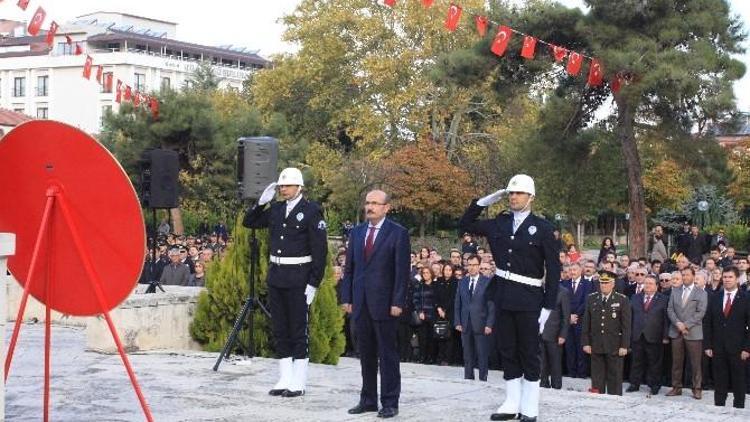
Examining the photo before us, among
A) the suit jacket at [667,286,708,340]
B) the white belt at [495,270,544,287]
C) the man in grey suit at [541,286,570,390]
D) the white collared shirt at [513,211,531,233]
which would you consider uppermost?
the white collared shirt at [513,211,531,233]

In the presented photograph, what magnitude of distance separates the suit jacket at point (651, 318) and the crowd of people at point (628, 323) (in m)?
0.01

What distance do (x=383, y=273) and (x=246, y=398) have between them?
57.2 inches

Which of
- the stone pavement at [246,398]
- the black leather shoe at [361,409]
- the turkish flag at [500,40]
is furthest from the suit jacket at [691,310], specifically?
the turkish flag at [500,40]

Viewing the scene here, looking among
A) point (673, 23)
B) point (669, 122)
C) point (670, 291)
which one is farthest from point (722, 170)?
point (670, 291)

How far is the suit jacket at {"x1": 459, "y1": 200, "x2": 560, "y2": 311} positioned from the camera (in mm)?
7605

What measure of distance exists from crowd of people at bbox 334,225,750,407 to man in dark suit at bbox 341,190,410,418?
164 inches

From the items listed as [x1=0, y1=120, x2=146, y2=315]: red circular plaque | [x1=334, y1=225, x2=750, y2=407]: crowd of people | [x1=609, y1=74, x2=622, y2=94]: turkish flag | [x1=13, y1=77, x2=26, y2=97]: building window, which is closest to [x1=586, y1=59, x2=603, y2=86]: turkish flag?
[x1=609, y1=74, x2=622, y2=94]: turkish flag

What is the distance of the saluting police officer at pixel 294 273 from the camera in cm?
852

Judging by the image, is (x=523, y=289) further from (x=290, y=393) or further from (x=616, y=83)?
(x=616, y=83)

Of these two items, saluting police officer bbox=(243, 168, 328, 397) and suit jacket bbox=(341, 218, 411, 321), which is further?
saluting police officer bbox=(243, 168, 328, 397)

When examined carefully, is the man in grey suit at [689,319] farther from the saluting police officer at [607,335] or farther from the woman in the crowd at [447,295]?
the woman in the crowd at [447,295]

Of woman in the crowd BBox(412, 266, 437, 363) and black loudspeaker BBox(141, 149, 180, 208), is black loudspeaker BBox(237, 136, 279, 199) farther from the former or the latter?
woman in the crowd BBox(412, 266, 437, 363)

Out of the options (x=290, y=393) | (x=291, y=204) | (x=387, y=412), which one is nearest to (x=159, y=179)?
(x=291, y=204)

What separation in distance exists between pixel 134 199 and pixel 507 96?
22638 millimetres
